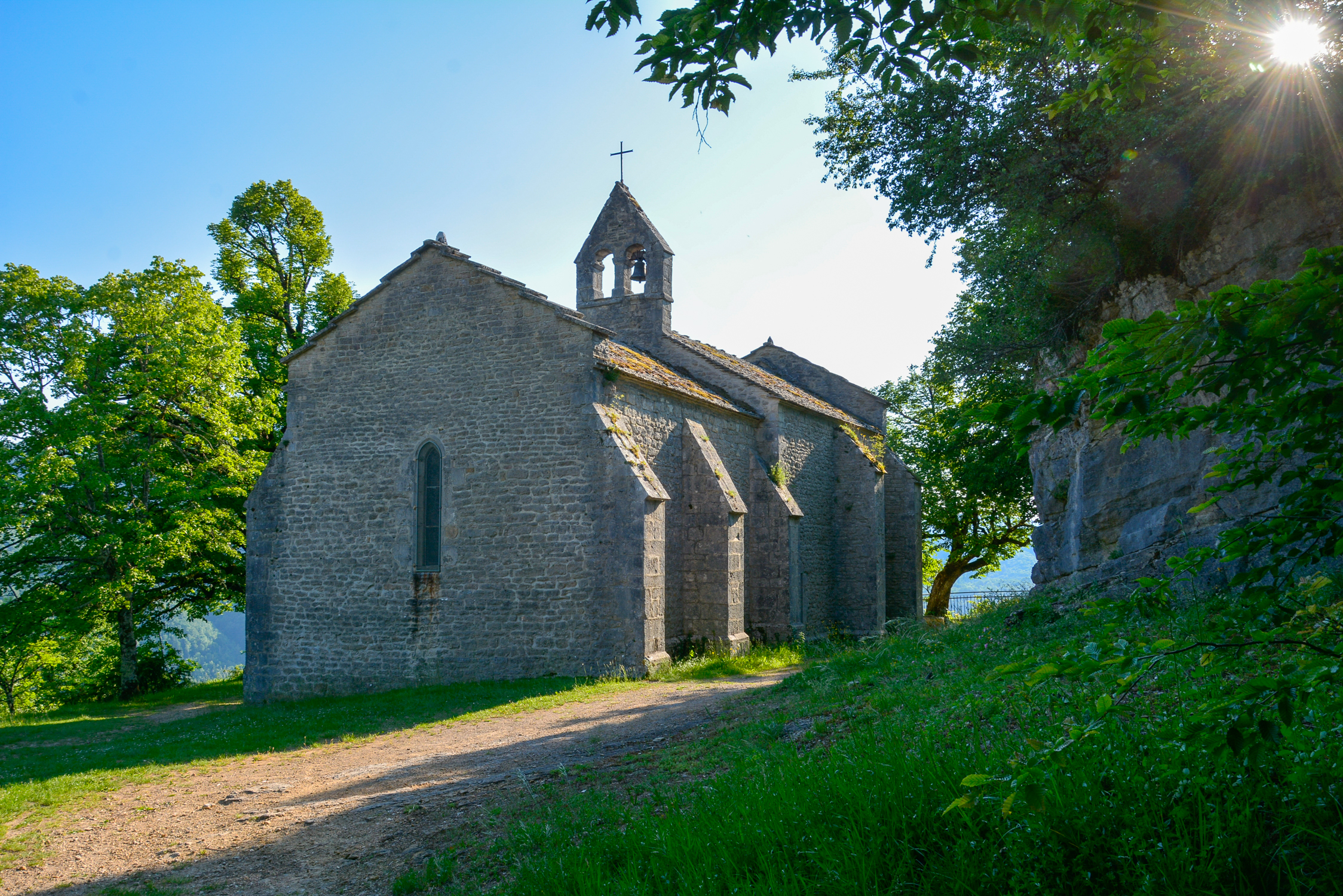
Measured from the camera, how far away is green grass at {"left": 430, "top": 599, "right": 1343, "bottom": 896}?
3.13 m

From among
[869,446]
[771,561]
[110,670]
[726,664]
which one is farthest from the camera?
[869,446]

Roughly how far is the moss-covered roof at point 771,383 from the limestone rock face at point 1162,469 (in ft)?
29.9

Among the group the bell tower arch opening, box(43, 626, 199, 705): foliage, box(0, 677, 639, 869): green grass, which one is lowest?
box(43, 626, 199, 705): foliage

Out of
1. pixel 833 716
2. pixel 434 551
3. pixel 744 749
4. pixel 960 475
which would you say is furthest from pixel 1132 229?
pixel 960 475

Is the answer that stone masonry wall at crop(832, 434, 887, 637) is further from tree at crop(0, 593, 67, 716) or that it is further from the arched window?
tree at crop(0, 593, 67, 716)

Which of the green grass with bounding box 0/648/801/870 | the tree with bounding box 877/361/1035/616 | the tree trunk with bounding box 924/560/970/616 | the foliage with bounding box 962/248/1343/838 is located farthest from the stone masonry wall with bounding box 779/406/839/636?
the foliage with bounding box 962/248/1343/838

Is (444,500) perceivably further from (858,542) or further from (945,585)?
(945,585)

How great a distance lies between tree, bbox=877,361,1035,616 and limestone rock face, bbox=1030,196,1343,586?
13883 millimetres

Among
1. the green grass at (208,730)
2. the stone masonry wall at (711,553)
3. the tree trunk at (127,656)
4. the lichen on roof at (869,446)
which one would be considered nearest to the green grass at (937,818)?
the green grass at (208,730)

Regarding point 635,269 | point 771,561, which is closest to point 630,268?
point 635,269

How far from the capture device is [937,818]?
3.81 m

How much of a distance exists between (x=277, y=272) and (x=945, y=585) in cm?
2796

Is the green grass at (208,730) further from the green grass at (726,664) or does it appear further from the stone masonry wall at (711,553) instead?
the stone masonry wall at (711,553)

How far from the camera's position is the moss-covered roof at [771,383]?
20797mm
